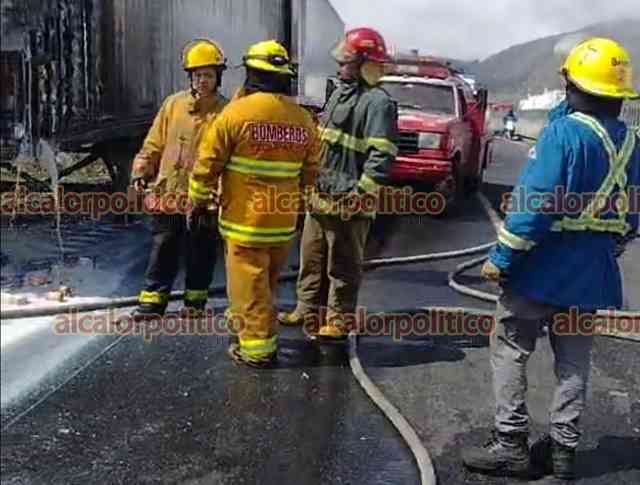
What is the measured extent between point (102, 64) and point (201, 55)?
3.04 ft

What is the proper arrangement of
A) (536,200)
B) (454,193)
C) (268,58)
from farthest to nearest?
(454,193)
(268,58)
(536,200)

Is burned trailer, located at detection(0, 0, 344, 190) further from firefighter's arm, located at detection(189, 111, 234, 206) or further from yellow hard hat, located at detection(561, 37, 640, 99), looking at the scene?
yellow hard hat, located at detection(561, 37, 640, 99)

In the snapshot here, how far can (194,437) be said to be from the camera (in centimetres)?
352

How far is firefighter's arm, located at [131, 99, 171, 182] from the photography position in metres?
3.23

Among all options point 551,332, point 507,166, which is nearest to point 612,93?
point 551,332

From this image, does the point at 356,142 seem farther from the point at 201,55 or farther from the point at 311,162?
the point at 201,55

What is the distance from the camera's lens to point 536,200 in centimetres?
314

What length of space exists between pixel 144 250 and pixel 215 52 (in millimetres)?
A: 856

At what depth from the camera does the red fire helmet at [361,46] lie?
4465 mm

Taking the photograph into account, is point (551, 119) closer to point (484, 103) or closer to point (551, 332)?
point (551, 332)

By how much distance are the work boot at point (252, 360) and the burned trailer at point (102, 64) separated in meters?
1.32

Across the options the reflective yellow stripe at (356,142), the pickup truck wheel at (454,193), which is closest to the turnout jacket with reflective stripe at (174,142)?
the reflective yellow stripe at (356,142)

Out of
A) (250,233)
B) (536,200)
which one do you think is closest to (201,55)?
(250,233)

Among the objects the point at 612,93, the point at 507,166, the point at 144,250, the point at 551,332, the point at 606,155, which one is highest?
the point at 612,93
